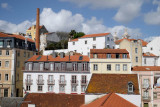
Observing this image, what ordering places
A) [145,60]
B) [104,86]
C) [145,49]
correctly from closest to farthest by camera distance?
1. [104,86]
2. [145,60]
3. [145,49]

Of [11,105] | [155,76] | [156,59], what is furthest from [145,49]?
[11,105]

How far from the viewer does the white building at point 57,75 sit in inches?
1793

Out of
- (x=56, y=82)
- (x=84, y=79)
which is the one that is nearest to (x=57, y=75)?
(x=56, y=82)

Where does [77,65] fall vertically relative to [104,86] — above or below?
above

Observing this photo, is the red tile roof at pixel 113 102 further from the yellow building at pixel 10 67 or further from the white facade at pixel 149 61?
the white facade at pixel 149 61

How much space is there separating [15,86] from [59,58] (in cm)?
1254

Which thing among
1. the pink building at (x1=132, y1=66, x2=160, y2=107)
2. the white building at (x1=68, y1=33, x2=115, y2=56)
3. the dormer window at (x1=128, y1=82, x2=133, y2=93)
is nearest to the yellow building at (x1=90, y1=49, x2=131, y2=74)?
the pink building at (x1=132, y1=66, x2=160, y2=107)

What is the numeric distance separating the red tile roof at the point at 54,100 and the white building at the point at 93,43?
108ft

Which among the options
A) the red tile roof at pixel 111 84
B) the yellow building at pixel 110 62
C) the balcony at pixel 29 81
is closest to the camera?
the red tile roof at pixel 111 84

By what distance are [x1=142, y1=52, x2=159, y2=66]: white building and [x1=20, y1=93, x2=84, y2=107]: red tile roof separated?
91.1 ft

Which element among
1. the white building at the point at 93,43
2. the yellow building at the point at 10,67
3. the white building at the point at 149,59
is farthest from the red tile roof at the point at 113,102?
the white building at the point at 93,43

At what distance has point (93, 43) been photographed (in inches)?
2665

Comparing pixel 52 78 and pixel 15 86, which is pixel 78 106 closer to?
pixel 52 78

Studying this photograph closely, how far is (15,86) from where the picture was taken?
50.8 metres
